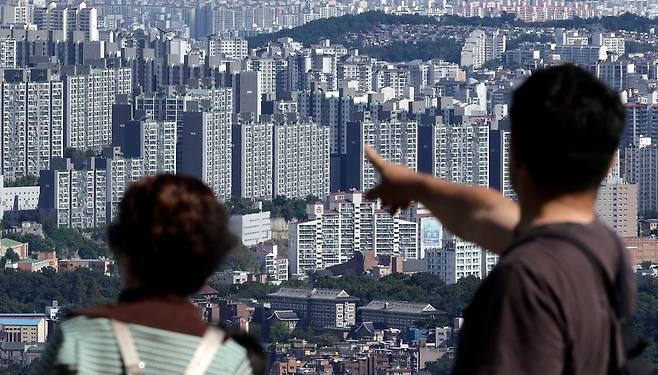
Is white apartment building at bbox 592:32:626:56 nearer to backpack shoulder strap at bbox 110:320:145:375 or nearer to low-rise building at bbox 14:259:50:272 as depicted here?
low-rise building at bbox 14:259:50:272

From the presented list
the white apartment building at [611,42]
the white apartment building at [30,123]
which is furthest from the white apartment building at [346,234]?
the white apartment building at [611,42]

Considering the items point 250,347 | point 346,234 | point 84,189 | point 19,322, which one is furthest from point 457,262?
point 250,347

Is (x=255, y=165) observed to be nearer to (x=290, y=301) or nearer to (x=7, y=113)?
(x=7, y=113)

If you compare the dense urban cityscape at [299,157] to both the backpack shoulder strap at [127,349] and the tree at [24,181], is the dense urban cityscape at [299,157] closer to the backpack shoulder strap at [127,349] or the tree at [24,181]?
the tree at [24,181]

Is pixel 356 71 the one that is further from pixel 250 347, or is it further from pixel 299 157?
pixel 250 347

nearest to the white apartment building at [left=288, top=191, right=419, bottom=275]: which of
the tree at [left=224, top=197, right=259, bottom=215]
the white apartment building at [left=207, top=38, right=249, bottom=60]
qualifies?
the tree at [left=224, top=197, right=259, bottom=215]

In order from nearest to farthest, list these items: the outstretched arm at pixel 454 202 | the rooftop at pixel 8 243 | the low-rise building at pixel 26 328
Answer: the outstretched arm at pixel 454 202 < the low-rise building at pixel 26 328 < the rooftop at pixel 8 243

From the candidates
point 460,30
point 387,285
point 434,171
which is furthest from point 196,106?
point 460,30
